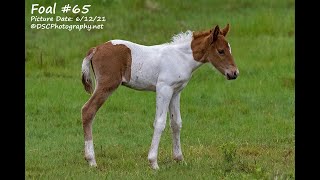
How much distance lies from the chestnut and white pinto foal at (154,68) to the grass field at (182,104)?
0.29 m

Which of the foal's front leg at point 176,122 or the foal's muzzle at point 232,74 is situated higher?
the foal's muzzle at point 232,74

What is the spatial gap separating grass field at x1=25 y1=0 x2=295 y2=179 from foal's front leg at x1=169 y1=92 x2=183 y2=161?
17 centimetres

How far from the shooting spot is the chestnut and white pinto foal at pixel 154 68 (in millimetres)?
9664

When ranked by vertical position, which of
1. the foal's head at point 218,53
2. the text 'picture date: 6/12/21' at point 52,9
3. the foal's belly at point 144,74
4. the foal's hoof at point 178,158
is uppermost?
the text 'picture date: 6/12/21' at point 52,9

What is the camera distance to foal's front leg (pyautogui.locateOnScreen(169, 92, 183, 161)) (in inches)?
396

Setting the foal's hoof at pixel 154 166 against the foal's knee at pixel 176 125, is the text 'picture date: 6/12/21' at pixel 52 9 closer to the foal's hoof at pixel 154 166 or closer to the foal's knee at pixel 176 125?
the foal's knee at pixel 176 125

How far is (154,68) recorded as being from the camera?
32.0 feet

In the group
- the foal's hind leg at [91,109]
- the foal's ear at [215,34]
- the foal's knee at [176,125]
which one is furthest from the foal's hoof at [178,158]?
the foal's ear at [215,34]

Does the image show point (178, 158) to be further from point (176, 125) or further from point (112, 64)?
point (112, 64)

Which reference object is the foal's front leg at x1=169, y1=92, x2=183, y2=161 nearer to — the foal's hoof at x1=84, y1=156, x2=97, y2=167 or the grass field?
the grass field

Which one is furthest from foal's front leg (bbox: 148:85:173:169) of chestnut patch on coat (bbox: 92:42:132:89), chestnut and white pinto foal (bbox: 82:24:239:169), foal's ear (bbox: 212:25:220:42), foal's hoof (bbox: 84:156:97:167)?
foal's ear (bbox: 212:25:220:42)

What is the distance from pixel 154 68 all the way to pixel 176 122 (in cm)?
84

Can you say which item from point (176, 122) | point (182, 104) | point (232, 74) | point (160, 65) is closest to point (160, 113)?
point (176, 122)

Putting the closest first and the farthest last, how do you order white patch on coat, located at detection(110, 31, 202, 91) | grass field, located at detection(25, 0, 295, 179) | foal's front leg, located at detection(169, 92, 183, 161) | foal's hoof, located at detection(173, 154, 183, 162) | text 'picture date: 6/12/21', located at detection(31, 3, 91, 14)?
white patch on coat, located at detection(110, 31, 202, 91)
grass field, located at detection(25, 0, 295, 179)
foal's front leg, located at detection(169, 92, 183, 161)
foal's hoof, located at detection(173, 154, 183, 162)
text 'picture date: 6/12/21', located at detection(31, 3, 91, 14)
